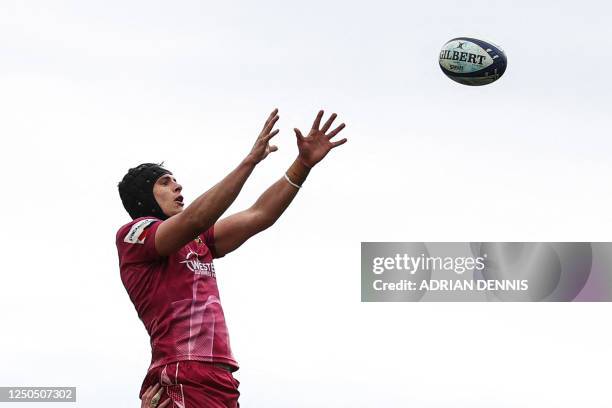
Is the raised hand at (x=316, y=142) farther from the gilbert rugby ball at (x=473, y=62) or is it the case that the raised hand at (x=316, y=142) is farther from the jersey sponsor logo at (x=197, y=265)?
the gilbert rugby ball at (x=473, y=62)

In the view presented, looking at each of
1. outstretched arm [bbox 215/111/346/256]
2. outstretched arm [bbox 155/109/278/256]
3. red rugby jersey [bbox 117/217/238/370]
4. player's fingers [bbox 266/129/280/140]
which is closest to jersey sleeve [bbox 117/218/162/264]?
red rugby jersey [bbox 117/217/238/370]

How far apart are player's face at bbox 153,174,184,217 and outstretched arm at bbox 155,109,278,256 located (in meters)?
0.74

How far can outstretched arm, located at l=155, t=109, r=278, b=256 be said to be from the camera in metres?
10.0

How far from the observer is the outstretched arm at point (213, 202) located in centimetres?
1001

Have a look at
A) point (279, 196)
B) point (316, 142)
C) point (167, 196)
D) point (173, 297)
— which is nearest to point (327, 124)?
point (316, 142)

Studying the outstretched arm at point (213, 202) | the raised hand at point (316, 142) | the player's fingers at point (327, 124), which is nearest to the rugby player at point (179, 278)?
the outstretched arm at point (213, 202)

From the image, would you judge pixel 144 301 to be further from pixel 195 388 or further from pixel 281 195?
pixel 281 195

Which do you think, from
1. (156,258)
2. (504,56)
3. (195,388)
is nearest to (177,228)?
(156,258)

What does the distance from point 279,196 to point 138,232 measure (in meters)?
1.52

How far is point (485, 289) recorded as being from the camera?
→ 29812mm

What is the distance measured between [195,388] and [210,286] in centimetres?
93

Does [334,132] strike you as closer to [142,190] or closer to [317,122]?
[317,122]

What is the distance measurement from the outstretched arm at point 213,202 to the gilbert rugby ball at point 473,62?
8793 mm

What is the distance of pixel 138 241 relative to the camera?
10.7 m
